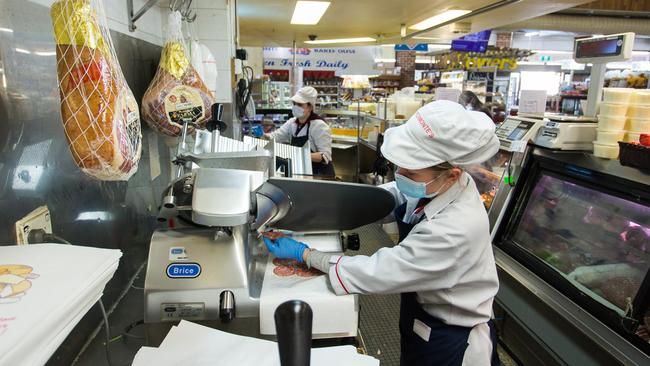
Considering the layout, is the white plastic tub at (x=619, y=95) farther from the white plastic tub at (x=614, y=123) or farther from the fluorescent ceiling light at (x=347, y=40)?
the fluorescent ceiling light at (x=347, y=40)

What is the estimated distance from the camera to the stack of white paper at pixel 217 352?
77 centimetres

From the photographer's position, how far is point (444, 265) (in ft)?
3.70

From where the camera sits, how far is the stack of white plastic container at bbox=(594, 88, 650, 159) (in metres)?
1.92

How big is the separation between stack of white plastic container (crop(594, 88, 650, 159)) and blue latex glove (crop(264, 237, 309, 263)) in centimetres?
168

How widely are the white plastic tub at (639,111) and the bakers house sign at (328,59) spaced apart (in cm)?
988

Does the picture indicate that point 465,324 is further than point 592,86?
No

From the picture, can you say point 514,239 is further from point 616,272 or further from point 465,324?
point 465,324

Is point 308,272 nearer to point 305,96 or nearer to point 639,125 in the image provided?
point 639,125

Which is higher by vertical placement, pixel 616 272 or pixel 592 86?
pixel 592 86

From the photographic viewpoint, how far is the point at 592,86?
2455 millimetres

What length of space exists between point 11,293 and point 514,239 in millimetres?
2399

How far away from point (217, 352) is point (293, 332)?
0.45 metres

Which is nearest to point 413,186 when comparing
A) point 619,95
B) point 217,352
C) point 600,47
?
point 217,352

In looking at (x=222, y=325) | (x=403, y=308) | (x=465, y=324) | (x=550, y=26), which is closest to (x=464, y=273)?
(x=465, y=324)
